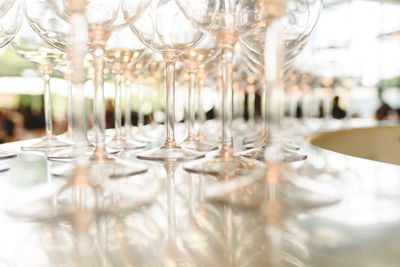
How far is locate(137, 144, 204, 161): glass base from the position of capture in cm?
63

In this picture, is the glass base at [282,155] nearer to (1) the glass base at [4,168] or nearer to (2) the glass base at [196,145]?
(2) the glass base at [196,145]

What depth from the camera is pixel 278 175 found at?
1.63 feet

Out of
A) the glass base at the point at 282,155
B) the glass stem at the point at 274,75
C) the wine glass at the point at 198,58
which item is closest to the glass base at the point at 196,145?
the wine glass at the point at 198,58

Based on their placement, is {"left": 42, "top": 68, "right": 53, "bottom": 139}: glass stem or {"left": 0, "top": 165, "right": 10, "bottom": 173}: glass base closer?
{"left": 0, "top": 165, "right": 10, "bottom": 173}: glass base

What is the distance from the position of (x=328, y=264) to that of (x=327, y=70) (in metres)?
1.88

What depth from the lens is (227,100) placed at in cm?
60

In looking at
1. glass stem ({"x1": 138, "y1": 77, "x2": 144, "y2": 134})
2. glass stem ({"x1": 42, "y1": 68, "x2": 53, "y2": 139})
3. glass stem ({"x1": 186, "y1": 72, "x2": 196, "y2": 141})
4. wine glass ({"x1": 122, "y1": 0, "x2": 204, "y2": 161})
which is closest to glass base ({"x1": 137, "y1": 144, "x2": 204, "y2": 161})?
wine glass ({"x1": 122, "y1": 0, "x2": 204, "y2": 161})

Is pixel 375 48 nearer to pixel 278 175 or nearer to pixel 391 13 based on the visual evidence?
pixel 391 13

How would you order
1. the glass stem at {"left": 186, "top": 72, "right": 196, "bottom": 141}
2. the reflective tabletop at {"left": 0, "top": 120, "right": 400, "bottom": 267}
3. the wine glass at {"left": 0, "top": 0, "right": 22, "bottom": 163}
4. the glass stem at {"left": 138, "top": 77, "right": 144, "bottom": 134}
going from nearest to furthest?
the reflective tabletop at {"left": 0, "top": 120, "right": 400, "bottom": 267}
the wine glass at {"left": 0, "top": 0, "right": 22, "bottom": 163}
the glass stem at {"left": 186, "top": 72, "right": 196, "bottom": 141}
the glass stem at {"left": 138, "top": 77, "right": 144, "bottom": 134}

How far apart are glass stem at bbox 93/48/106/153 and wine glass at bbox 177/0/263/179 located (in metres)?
0.12

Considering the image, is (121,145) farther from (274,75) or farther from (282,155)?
(274,75)

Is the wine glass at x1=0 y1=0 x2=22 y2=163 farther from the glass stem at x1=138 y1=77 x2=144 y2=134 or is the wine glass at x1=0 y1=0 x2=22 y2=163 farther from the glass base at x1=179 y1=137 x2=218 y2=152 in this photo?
the glass stem at x1=138 y1=77 x2=144 y2=134

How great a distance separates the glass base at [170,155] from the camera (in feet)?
2.08

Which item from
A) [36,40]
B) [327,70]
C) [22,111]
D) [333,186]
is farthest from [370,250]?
[22,111]
